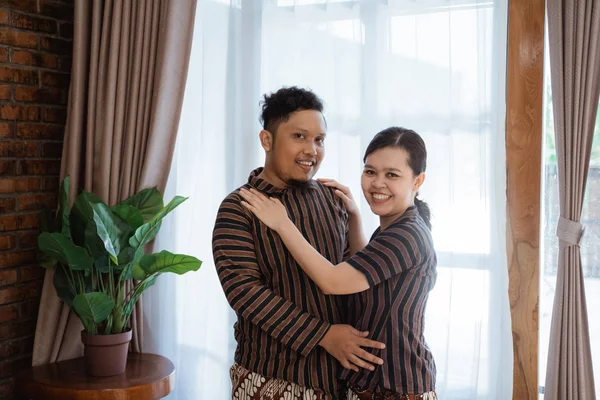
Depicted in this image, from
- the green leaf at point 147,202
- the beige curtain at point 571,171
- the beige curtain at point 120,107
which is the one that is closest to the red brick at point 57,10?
the beige curtain at point 120,107

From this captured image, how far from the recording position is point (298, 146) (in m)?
1.97

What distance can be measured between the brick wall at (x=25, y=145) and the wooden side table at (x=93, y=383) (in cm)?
27

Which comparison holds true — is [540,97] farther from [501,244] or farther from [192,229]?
[192,229]

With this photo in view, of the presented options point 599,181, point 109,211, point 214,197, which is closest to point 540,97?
point 599,181

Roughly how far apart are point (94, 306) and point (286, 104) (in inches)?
41.3

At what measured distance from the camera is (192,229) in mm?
2885

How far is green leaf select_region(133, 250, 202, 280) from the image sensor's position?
2.46 m

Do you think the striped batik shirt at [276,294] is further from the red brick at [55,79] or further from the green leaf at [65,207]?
the red brick at [55,79]

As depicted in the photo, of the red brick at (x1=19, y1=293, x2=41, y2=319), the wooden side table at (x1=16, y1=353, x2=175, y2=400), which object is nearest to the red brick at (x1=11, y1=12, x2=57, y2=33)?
the red brick at (x1=19, y1=293, x2=41, y2=319)

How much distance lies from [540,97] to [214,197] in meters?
1.38

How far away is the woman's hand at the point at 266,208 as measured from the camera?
1888 mm

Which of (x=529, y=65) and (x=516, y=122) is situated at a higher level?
(x=529, y=65)

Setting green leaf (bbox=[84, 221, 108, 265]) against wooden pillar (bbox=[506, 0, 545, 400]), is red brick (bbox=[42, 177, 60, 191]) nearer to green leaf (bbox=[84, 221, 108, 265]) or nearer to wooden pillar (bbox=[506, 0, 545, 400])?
green leaf (bbox=[84, 221, 108, 265])

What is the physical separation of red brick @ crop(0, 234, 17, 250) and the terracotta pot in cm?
50
